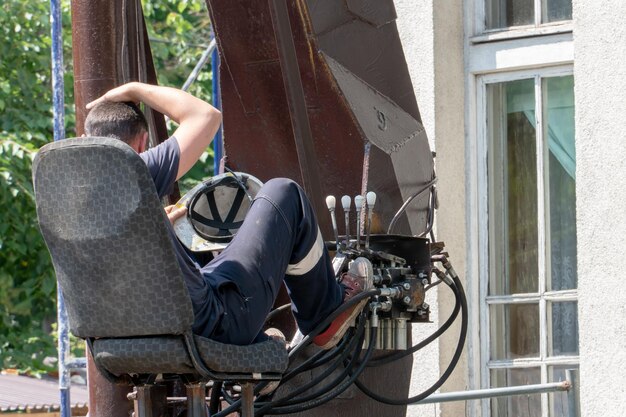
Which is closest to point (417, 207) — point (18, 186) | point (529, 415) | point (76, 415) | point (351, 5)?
point (351, 5)

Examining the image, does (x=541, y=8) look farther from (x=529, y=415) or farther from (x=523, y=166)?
(x=529, y=415)

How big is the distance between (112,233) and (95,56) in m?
1.80

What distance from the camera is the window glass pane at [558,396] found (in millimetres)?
7051

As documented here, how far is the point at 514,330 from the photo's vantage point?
733cm

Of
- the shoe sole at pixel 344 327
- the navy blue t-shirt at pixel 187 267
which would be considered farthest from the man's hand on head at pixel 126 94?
the shoe sole at pixel 344 327

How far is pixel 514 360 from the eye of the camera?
24.0 ft

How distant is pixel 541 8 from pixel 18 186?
25.3 feet

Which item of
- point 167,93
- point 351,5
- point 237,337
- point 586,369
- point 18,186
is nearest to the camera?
point 237,337

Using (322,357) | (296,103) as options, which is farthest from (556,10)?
(322,357)

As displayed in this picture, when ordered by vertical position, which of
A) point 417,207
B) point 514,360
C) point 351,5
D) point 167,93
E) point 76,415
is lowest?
point 76,415

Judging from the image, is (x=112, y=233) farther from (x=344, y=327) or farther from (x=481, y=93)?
(x=481, y=93)

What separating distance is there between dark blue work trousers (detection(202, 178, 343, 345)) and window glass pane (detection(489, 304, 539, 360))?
94.8 inches

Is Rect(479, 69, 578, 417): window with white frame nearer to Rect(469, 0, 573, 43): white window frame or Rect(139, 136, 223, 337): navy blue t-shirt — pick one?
Rect(469, 0, 573, 43): white window frame

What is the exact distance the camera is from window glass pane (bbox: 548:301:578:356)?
7.10m
